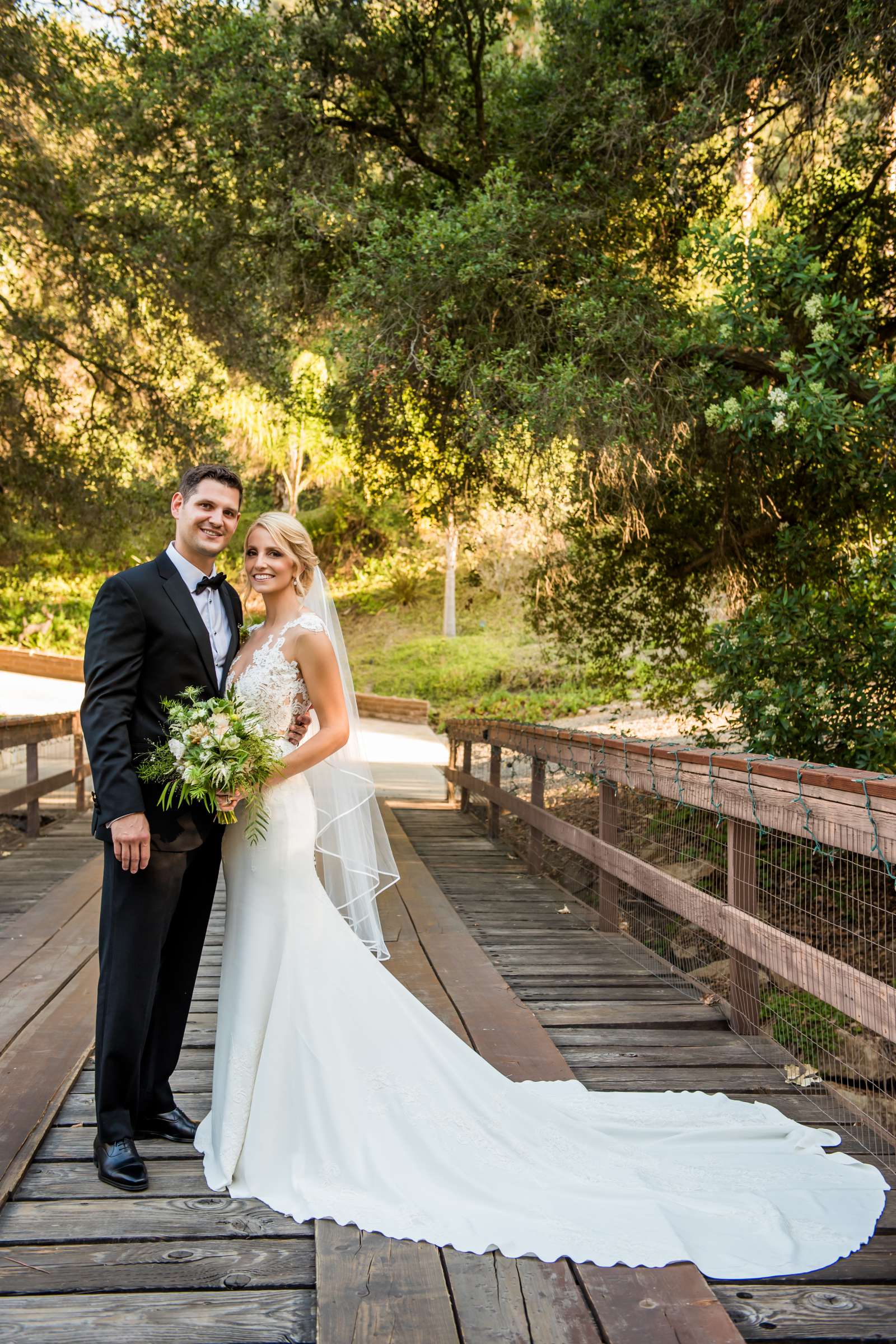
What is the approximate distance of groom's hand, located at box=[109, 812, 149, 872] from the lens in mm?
2889

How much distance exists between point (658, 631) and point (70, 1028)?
7.18 metres

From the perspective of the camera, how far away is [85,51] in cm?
889

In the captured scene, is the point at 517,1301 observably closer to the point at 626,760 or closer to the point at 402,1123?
the point at 402,1123

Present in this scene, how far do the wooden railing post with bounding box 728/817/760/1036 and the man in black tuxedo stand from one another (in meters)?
2.04

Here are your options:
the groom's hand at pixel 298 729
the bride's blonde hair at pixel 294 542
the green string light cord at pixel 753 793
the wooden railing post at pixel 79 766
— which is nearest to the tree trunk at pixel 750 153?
the green string light cord at pixel 753 793

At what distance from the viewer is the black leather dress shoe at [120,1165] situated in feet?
9.13

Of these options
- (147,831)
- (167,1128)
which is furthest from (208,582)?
(167,1128)

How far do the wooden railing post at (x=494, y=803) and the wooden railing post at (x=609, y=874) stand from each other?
303 cm

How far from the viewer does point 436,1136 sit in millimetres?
2852

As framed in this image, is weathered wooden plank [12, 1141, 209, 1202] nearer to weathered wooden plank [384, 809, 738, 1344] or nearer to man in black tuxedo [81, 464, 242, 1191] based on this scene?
man in black tuxedo [81, 464, 242, 1191]

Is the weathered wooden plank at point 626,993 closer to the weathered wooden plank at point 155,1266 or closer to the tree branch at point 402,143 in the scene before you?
the weathered wooden plank at point 155,1266

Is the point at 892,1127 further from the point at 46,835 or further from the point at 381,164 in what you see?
the point at 381,164

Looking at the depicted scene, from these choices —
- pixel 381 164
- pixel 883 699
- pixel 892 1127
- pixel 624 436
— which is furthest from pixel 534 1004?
pixel 381 164

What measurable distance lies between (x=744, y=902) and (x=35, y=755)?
6585mm
